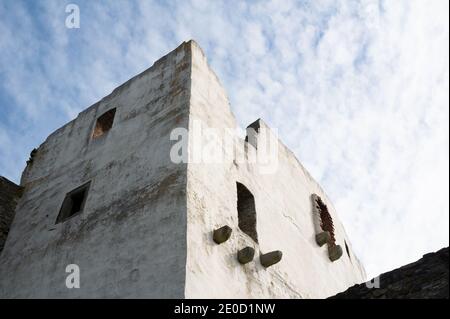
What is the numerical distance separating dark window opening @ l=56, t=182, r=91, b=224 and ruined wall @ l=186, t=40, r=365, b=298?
2.16 m

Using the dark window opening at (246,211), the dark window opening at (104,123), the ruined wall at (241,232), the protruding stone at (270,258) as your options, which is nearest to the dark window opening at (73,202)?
the dark window opening at (104,123)

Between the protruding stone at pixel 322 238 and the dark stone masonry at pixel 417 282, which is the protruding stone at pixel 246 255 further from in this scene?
the protruding stone at pixel 322 238

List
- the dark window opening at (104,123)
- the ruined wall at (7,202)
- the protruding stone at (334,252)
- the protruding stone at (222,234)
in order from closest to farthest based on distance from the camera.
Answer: the protruding stone at (222,234) → the ruined wall at (7,202) → the dark window opening at (104,123) → the protruding stone at (334,252)

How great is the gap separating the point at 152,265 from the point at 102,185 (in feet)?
7.97

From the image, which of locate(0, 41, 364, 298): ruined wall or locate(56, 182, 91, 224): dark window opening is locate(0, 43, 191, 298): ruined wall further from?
locate(56, 182, 91, 224): dark window opening

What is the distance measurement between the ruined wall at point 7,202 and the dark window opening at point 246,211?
13.5 ft

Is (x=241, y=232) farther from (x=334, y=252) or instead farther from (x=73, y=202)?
(x=334, y=252)

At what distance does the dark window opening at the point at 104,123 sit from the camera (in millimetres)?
10384

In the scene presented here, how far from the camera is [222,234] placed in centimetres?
711

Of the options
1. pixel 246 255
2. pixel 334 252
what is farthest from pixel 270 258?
pixel 334 252

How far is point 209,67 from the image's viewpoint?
33.5ft

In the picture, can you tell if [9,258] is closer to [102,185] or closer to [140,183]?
[102,185]
